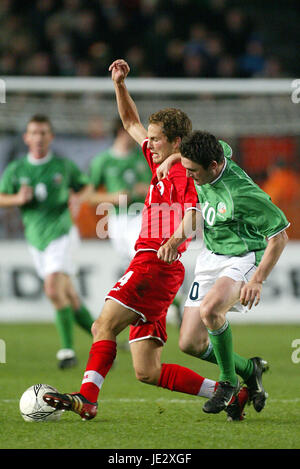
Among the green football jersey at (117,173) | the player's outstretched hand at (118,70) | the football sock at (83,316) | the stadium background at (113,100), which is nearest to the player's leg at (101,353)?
the player's outstretched hand at (118,70)

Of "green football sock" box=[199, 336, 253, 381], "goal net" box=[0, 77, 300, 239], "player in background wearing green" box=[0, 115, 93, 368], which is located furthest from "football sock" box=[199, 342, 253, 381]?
"goal net" box=[0, 77, 300, 239]

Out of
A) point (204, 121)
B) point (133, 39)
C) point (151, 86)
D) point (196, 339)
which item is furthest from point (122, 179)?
point (133, 39)

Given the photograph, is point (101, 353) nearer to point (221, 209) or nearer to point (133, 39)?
point (221, 209)

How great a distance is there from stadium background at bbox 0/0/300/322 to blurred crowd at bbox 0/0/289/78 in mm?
20

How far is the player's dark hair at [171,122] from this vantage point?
4784 millimetres

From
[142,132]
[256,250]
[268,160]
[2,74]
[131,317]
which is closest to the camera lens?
[131,317]

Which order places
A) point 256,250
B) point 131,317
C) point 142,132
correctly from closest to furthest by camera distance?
1. point 131,317
2. point 256,250
3. point 142,132

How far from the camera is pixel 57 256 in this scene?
25.3 ft

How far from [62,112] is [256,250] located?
680 cm

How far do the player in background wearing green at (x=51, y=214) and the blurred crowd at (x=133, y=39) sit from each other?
5.17m

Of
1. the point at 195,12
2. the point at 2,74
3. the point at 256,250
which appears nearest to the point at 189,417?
the point at 256,250

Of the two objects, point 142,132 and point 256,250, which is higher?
point 142,132
